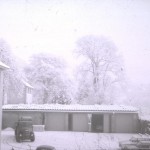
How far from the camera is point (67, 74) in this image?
34406 millimetres

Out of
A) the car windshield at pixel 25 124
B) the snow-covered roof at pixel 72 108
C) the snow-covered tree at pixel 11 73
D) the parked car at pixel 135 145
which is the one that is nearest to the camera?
the parked car at pixel 135 145

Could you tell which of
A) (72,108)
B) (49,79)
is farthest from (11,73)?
(49,79)

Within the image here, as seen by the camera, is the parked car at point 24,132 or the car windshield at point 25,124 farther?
the car windshield at point 25,124

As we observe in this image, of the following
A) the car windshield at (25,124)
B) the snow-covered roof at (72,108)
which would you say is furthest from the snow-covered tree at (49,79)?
the car windshield at (25,124)

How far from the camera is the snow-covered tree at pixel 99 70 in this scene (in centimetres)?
2873

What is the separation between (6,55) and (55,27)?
7.65 meters

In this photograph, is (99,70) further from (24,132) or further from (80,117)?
(24,132)

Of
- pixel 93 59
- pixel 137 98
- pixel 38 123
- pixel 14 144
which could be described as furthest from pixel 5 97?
pixel 137 98

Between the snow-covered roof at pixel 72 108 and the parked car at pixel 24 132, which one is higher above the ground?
the snow-covered roof at pixel 72 108

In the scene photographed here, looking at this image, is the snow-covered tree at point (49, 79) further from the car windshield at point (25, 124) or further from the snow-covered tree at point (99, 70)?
the car windshield at point (25, 124)

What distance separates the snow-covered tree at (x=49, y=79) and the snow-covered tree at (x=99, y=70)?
4.61 metres

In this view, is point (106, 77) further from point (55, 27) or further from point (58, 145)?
point (58, 145)

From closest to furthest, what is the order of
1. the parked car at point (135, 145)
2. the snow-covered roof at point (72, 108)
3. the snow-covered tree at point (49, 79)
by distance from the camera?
the parked car at point (135, 145), the snow-covered roof at point (72, 108), the snow-covered tree at point (49, 79)

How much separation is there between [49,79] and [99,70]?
7.82 m
